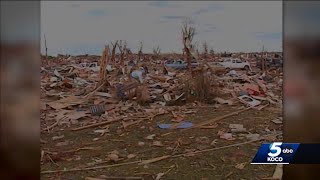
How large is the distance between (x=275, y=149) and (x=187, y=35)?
102 centimetres

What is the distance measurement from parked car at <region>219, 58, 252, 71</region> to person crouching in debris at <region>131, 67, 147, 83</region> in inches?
22.0

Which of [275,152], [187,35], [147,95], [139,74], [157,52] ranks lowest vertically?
[275,152]

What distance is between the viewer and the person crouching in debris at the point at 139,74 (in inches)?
134

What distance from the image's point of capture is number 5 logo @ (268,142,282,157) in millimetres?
3387

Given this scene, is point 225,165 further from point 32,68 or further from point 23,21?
point 23,21

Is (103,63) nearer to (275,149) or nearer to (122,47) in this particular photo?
(122,47)

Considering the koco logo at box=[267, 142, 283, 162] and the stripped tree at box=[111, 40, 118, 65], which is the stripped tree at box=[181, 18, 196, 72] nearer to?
the stripped tree at box=[111, 40, 118, 65]

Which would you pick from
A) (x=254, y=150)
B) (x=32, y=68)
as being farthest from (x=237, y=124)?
(x=32, y=68)

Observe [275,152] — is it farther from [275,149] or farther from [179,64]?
[179,64]

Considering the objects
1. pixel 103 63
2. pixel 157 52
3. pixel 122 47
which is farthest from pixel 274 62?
pixel 103 63

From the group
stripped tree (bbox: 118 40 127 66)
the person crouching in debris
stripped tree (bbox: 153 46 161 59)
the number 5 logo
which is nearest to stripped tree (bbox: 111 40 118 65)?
stripped tree (bbox: 118 40 127 66)

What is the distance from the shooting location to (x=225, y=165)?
3404mm

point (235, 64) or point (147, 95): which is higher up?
point (235, 64)

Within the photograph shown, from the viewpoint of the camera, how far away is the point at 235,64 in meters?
3.40
